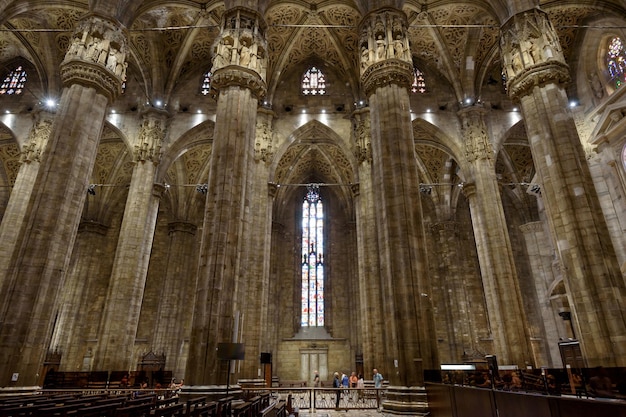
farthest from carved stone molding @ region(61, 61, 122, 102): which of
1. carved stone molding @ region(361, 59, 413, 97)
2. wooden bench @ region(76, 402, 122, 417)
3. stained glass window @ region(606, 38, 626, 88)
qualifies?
stained glass window @ region(606, 38, 626, 88)

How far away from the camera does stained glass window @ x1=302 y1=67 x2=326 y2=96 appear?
2250cm

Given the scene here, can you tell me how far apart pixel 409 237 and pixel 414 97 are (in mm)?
13335

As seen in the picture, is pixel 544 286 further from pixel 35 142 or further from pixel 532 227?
pixel 35 142

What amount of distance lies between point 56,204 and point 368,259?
12.1 m

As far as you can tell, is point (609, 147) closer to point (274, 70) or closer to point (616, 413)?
point (274, 70)

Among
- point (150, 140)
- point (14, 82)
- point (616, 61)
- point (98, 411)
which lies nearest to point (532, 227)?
point (616, 61)

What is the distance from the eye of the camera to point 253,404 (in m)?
6.76

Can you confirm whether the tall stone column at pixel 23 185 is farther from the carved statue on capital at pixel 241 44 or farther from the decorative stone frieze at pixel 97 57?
the carved statue on capital at pixel 241 44

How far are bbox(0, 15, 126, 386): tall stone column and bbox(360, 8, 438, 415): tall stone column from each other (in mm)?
9337

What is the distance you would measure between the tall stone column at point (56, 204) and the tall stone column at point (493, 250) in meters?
16.1

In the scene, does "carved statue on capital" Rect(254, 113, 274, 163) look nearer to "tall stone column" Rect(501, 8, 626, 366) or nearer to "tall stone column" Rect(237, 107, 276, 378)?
"tall stone column" Rect(237, 107, 276, 378)

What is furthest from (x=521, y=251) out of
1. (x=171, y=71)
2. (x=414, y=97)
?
(x=171, y=71)

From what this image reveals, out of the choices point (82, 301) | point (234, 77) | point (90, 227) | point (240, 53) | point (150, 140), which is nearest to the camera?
point (234, 77)

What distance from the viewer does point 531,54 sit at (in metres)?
13.7
